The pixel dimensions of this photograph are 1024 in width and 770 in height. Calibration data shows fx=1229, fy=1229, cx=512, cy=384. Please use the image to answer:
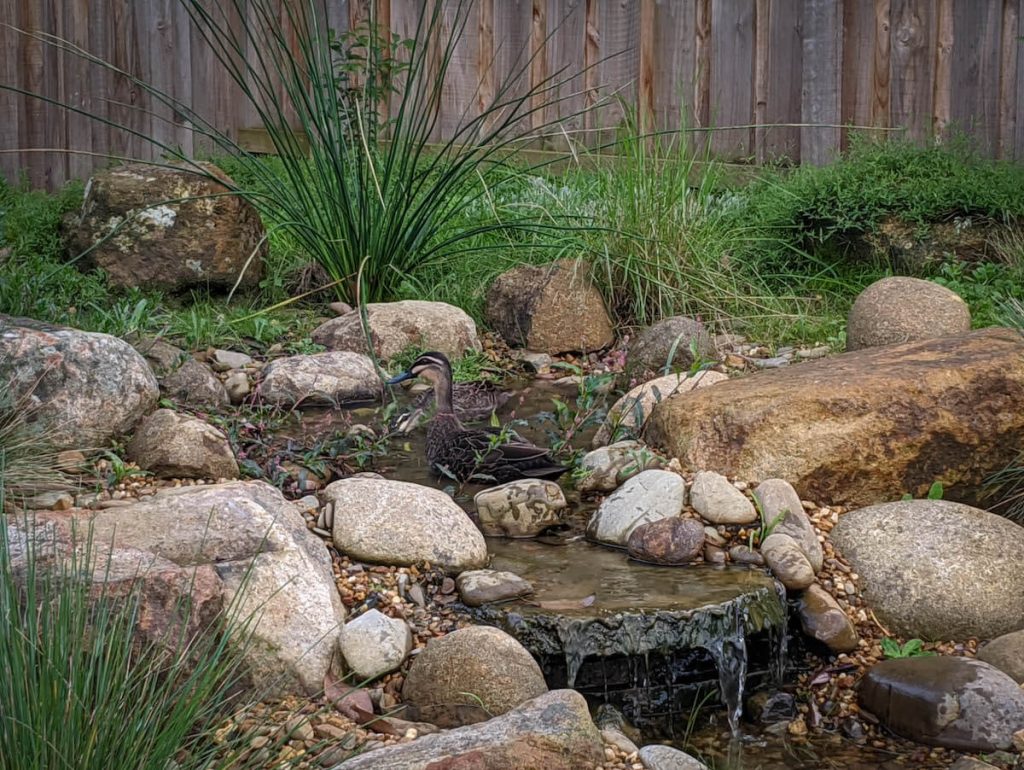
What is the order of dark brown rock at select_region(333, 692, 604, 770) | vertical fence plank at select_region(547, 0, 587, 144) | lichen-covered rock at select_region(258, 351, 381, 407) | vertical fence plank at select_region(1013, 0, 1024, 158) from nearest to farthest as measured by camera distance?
1. dark brown rock at select_region(333, 692, 604, 770)
2. lichen-covered rock at select_region(258, 351, 381, 407)
3. vertical fence plank at select_region(1013, 0, 1024, 158)
4. vertical fence plank at select_region(547, 0, 587, 144)

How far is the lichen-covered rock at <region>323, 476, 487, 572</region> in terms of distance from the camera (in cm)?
384

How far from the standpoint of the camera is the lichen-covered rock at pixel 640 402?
4922mm

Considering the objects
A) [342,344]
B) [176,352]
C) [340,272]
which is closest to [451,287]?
[340,272]

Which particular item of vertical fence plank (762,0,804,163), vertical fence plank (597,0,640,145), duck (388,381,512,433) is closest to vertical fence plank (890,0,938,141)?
vertical fence plank (762,0,804,163)

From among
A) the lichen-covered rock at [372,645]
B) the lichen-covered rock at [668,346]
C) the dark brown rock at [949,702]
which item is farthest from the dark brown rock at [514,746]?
the lichen-covered rock at [668,346]

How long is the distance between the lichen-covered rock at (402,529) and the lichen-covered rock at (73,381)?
3.15 ft

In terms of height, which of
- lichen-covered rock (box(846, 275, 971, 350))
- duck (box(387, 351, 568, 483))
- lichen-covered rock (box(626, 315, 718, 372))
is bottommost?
duck (box(387, 351, 568, 483))

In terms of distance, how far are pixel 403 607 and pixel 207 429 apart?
3.76 ft

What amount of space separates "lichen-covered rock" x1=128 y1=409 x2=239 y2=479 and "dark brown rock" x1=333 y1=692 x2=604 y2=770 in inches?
68.4

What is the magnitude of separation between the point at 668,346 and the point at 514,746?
3.21 meters

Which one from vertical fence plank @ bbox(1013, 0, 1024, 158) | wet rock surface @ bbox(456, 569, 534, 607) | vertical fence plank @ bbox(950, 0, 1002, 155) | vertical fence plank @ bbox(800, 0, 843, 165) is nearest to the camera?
wet rock surface @ bbox(456, 569, 534, 607)

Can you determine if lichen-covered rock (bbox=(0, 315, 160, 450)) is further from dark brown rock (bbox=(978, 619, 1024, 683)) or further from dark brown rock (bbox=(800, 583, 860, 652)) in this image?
dark brown rock (bbox=(978, 619, 1024, 683))

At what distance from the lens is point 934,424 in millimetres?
4359

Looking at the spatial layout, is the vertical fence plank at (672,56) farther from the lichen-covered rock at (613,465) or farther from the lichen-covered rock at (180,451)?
the lichen-covered rock at (180,451)
